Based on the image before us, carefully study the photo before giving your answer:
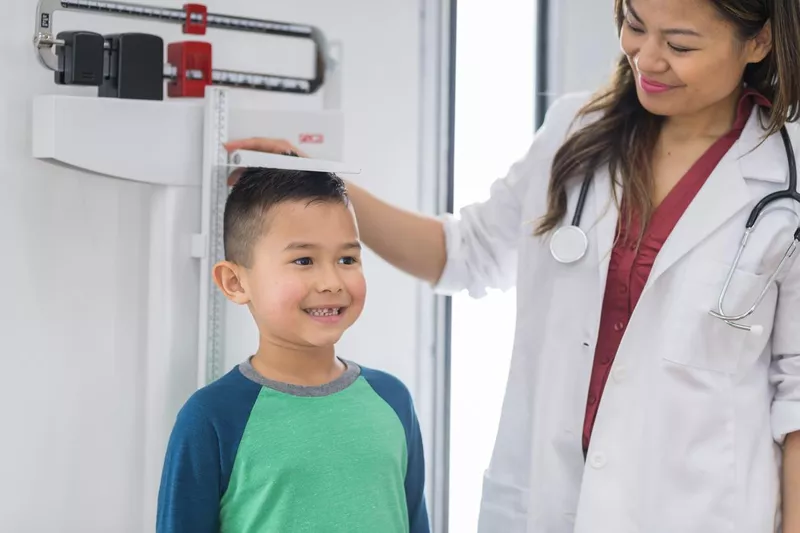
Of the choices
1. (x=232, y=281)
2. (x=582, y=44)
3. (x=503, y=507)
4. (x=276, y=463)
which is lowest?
(x=503, y=507)

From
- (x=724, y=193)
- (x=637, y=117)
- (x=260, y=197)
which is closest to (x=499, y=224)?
(x=637, y=117)

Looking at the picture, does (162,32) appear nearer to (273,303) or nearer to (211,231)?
Answer: (211,231)

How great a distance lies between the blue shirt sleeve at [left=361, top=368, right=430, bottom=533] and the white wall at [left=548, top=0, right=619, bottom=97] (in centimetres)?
115

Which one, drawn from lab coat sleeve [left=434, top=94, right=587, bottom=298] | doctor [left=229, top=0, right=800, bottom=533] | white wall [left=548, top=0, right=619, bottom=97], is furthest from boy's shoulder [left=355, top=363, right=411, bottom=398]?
white wall [left=548, top=0, right=619, bottom=97]

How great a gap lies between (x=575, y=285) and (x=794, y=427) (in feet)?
1.17

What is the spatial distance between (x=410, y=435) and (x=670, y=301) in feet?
1.34

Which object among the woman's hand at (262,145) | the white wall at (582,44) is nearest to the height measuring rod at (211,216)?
the woman's hand at (262,145)

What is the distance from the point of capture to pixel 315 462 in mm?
1269

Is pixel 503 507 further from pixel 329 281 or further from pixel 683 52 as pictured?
pixel 683 52

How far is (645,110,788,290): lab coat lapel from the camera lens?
140 centimetres

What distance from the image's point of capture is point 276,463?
1.25 m

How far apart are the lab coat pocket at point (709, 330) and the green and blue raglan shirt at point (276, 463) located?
16.7 inches

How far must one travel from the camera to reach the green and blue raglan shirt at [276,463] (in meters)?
1.23

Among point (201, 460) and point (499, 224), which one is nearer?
point (201, 460)
